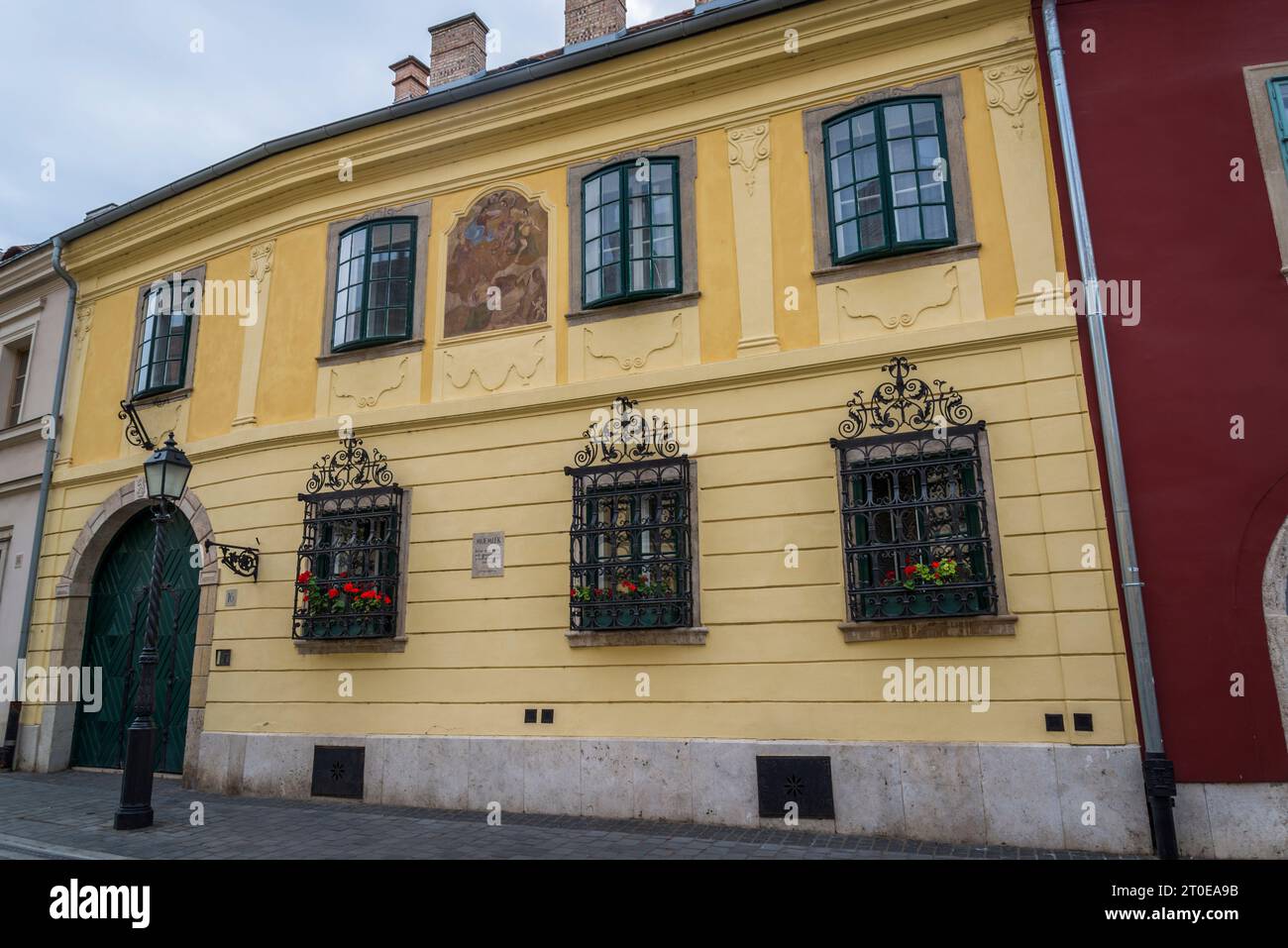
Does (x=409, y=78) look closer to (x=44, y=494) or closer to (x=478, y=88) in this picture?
(x=478, y=88)

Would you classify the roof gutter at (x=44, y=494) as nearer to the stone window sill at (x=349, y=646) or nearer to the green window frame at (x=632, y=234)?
the stone window sill at (x=349, y=646)

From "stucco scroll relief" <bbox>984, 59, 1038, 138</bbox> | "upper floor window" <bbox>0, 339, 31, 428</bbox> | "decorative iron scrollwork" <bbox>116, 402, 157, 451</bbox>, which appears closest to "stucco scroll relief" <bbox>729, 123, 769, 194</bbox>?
"stucco scroll relief" <bbox>984, 59, 1038, 138</bbox>

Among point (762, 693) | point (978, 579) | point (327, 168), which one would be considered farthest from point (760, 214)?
point (327, 168)

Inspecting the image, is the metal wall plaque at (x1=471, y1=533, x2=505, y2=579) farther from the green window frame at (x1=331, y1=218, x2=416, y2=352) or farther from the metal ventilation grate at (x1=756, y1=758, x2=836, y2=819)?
the metal ventilation grate at (x1=756, y1=758, x2=836, y2=819)

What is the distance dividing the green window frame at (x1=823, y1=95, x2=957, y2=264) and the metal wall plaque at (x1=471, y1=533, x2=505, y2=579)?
472 centimetres

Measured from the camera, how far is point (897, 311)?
8.52m

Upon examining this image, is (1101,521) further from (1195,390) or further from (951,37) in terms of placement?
(951,37)

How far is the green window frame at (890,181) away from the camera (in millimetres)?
8570

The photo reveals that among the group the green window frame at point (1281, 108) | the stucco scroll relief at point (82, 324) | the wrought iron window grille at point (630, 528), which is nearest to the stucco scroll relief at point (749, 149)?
the wrought iron window grille at point (630, 528)

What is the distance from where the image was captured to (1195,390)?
24.6 feet

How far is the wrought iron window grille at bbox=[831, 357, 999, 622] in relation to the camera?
763 centimetres

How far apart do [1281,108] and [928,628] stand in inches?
225

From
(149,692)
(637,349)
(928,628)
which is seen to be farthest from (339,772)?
(928,628)

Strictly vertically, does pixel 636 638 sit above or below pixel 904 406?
below
